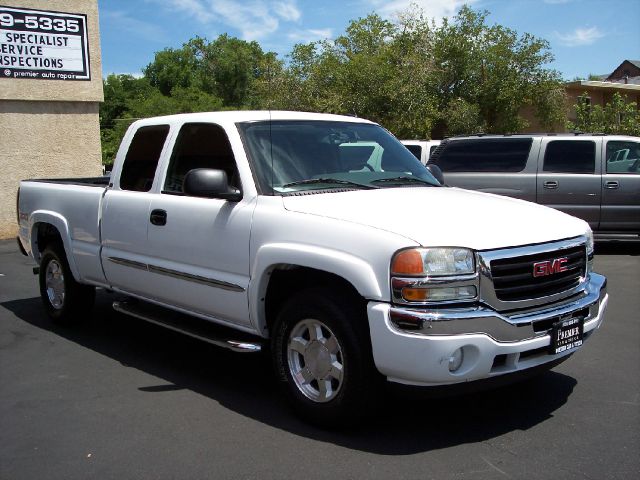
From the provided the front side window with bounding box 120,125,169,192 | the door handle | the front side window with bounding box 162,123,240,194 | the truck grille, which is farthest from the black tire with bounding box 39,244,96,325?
the truck grille

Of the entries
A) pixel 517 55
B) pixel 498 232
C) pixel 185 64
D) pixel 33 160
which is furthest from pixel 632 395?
pixel 185 64

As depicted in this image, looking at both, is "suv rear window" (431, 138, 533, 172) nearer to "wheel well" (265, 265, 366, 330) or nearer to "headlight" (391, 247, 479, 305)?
"wheel well" (265, 265, 366, 330)

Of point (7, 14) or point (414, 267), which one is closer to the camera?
point (414, 267)

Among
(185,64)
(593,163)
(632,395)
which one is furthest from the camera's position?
(185,64)

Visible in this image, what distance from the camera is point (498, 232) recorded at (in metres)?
3.90

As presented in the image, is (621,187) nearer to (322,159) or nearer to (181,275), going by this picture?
(322,159)

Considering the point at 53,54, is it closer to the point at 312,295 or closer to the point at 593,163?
the point at 593,163

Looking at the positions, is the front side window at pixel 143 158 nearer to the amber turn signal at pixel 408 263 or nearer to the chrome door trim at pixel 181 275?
the chrome door trim at pixel 181 275

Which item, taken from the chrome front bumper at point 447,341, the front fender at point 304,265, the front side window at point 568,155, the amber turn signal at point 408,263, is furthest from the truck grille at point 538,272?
the front side window at point 568,155

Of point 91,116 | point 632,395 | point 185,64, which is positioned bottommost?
point 632,395

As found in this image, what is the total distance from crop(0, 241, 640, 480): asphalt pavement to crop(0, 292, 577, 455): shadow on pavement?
13 millimetres

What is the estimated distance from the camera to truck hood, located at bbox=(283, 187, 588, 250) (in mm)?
3803

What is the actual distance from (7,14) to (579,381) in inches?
510

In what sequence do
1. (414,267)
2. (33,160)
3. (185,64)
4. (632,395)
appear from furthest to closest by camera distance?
(185,64) < (33,160) < (632,395) < (414,267)
